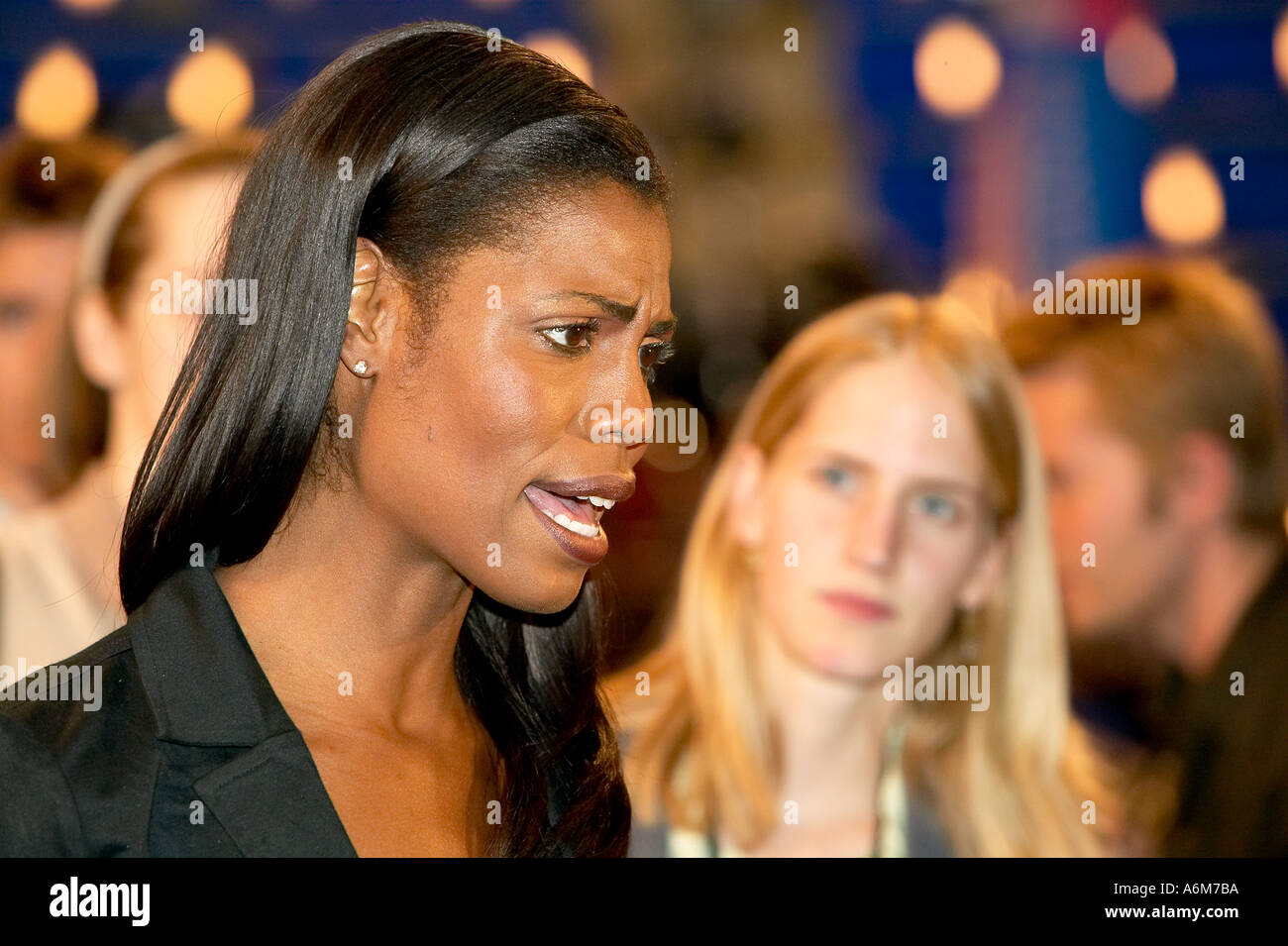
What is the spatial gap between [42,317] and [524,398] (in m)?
2.17

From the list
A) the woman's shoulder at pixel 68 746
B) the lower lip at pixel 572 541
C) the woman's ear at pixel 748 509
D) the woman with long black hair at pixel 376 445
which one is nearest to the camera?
the woman's shoulder at pixel 68 746

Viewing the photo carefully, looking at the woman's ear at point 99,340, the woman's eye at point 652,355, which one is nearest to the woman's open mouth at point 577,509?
the woman's eye at point 652,355

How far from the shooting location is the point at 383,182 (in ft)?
4.09

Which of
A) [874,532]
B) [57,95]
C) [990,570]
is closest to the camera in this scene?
[874,532]

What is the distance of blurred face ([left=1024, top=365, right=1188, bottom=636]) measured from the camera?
3.14 meters

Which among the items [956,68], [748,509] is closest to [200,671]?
[748,509]

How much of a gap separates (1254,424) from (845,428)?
1.22 metres

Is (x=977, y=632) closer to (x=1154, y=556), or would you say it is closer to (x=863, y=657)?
(x=863, y=657)

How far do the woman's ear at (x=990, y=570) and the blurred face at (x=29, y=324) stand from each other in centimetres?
203

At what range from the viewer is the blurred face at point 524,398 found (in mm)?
1265

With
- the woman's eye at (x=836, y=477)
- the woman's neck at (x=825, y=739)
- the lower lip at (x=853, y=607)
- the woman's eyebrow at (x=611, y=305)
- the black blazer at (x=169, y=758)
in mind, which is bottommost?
the woman's neck at (x=825, y=739)

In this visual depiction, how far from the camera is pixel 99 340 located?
2.89m

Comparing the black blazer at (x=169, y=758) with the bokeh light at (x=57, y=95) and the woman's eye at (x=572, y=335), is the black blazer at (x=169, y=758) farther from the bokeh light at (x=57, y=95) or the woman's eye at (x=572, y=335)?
the bokeh light at (x=57, y=95)

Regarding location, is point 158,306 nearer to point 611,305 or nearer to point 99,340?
point 99,340
